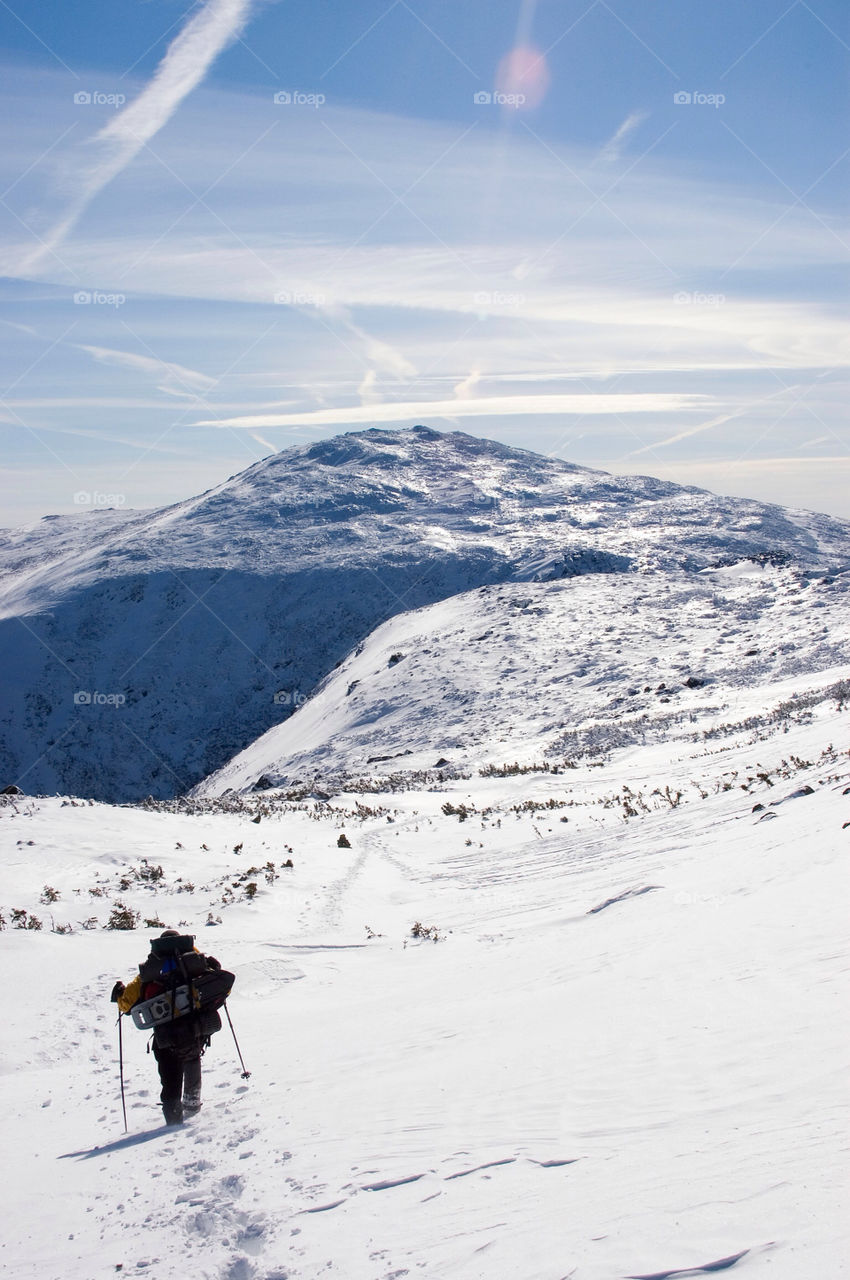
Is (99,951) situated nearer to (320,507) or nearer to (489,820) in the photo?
(489,820)

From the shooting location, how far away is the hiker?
5.87 m

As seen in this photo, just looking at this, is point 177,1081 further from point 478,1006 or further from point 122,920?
point 122,920

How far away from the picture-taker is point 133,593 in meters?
71.6

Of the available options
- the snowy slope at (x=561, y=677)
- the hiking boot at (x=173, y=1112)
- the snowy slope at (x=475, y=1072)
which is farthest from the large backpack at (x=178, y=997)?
the snowy slope at (x=561, y=677)

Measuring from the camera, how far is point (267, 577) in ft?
238

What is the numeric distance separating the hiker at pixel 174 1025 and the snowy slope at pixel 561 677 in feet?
60.7

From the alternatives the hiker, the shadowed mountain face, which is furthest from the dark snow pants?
the shadowed mountain face

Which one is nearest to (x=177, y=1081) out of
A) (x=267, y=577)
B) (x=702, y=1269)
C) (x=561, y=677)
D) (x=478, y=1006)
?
(x=478, y=1006)

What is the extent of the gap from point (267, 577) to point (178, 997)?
68.2 meters

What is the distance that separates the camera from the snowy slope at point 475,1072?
3459 millimetres

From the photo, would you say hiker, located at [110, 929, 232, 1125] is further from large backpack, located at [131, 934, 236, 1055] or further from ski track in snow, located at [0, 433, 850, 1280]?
ski track in snow, located at [0, 433, 850, 1280]

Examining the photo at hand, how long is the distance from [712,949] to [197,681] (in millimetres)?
56997

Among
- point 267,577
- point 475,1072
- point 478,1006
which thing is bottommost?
point 478,1006

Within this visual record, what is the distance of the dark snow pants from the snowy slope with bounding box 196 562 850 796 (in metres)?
18.6
